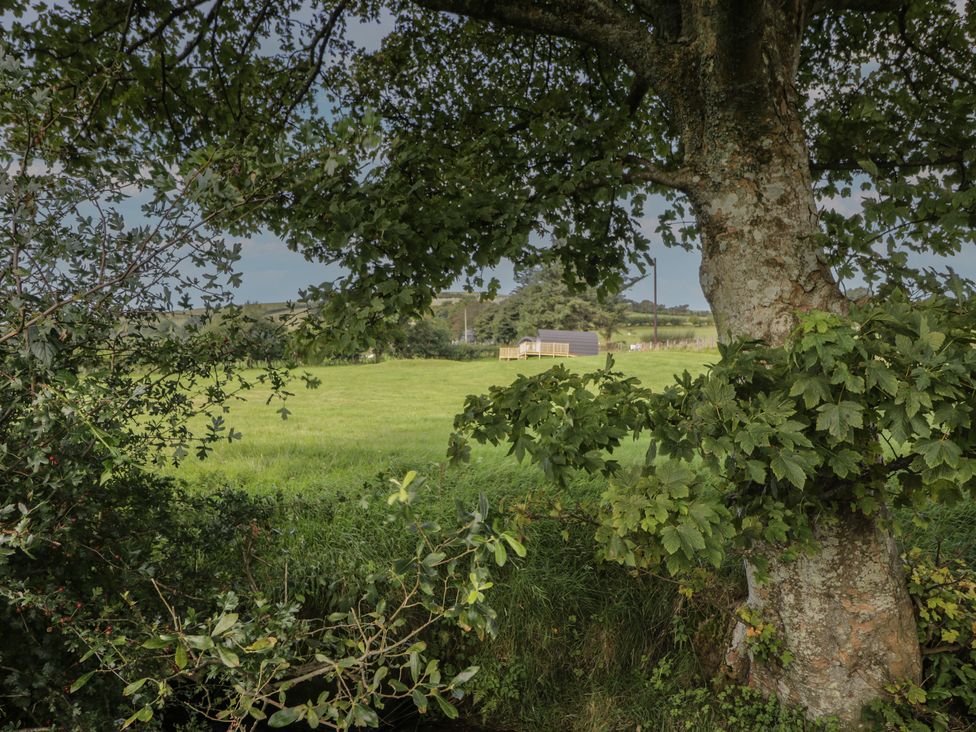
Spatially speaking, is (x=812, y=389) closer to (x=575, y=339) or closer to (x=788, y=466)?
(x=788, y=466)

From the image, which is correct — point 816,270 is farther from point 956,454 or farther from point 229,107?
point 229,107

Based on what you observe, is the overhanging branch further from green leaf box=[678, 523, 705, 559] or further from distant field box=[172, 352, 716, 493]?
green leaf box=[678, 523, 705, 559]

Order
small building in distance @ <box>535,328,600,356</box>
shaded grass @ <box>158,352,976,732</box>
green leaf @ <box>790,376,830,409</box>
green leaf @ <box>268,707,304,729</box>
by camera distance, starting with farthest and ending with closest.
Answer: small building in distance @ <box>535,328,600,356</box>
shaded grass @ <box>158,352,976,732</box>
green leaf @ <box>790,376,830,409</box>
green leaf @ <box>268,707,304,729</box>

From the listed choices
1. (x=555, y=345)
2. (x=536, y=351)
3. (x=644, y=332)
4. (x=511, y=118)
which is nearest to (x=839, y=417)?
(x=511, y=118)

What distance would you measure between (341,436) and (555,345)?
89.1 feet

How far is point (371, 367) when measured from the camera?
23.6 m

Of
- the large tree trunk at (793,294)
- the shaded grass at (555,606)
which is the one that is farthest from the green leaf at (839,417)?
the shaded grass at (555,606)

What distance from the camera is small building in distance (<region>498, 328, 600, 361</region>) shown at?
35281 mm

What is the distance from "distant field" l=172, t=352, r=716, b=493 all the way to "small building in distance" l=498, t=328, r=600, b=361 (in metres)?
15.0

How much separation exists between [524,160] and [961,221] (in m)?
2.62

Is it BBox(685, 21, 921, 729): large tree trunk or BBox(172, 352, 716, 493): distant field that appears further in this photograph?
BBox(172, 352, 716, 493): distant field

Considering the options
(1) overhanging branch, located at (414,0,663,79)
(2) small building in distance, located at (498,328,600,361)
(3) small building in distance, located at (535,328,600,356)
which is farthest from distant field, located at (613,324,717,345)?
(1) overhanging branch, located at (414,0,663,79)

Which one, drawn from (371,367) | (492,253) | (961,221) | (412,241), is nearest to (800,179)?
(961,221)

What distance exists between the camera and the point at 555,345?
3606 cm
